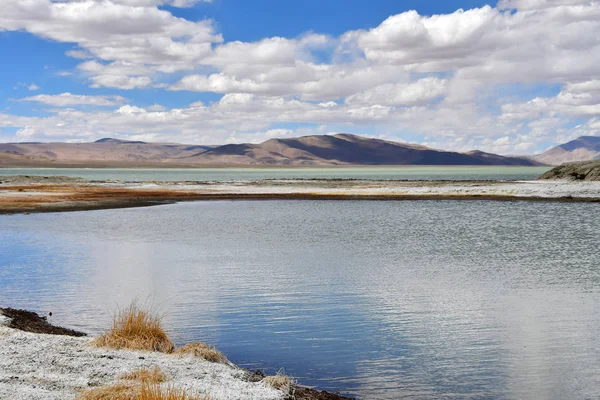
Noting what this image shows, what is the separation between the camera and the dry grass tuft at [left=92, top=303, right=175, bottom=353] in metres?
10.9

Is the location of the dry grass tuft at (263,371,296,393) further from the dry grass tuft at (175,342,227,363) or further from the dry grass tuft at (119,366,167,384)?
the dry grass tuft at (119,366,167,384)

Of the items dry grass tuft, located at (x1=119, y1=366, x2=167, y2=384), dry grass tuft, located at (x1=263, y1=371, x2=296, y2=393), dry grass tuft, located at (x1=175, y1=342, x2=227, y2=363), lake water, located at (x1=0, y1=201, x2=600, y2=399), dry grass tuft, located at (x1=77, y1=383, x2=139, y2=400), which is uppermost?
dry grass tuft, located at (x1=77, y1=383, x2=139, y2=400)

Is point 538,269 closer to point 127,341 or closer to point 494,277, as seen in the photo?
point 494,277

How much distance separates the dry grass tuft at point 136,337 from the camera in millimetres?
10898

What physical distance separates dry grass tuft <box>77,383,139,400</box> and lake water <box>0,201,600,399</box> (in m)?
3.19

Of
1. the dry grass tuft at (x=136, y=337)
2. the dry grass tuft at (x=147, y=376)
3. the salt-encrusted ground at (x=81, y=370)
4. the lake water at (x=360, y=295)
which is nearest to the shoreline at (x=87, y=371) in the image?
the salt-encrusted ground at (x=81, y=370)

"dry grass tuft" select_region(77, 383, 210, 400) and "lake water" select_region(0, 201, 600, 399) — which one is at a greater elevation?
"dry grass tuft" select_region(77, 383, 210, 400)

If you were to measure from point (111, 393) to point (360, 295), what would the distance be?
31.9ft

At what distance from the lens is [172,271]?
2105 centimetres

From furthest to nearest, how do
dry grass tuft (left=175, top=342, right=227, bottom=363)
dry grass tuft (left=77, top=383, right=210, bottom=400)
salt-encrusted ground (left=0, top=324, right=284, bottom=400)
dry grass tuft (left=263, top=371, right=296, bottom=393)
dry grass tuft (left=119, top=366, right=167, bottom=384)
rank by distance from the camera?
dry grass tuft (left=175, top=342, right=227, bottom=363), dry grass tuft (left=263, top=371, right=296, bottom=393), dry grass tuft (left=119, top=366, right=167, bottom=384), salt-encrusted ground (left=0, top=324, right=284, bottom=400), dry grass tuft (left=77, top=383, right=210, bottom=400)

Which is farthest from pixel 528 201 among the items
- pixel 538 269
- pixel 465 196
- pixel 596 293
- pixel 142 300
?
pixel 142 300

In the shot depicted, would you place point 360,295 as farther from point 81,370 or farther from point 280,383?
point 81,370

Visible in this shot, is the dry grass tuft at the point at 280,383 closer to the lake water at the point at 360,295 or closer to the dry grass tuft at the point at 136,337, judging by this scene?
the lake water at the point at 360,295

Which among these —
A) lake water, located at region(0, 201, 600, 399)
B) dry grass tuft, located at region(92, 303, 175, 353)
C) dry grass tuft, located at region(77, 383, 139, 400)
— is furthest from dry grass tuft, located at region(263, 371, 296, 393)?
dry grass tuft, located at region(92, 303, 175, 353)
